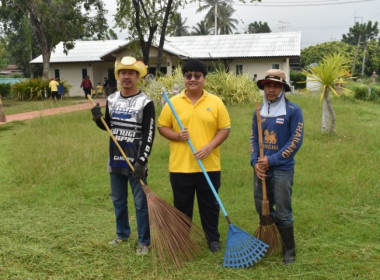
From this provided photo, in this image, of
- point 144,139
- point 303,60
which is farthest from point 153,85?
point 303,60

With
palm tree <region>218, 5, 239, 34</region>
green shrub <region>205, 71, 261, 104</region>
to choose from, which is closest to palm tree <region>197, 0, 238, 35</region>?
palm tree <region>218, 5, 239, 34</region>

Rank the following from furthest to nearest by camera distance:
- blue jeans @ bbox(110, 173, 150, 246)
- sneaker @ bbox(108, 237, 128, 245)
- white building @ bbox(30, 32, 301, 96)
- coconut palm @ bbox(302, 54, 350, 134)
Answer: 1. white building @ bbox(30, 32, 301, 96)
2. coconut palm @ bbox(302, 54, 350, 134)
3. sneaker @ bbox(108, 237, 128, 245)
4. blue jeans @ bbox(110, 173, 150, 246)

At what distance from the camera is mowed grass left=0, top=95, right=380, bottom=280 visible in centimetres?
319

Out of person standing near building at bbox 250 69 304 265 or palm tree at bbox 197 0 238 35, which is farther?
palm tree at bbox 197 0 238 35

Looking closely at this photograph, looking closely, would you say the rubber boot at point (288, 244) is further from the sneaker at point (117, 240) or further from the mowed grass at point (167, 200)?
the sneaker at point (117, 240)

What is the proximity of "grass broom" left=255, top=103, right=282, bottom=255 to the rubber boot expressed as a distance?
0.04 m

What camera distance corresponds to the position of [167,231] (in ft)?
10.5

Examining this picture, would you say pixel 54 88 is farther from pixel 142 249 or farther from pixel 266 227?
pixel 266 227

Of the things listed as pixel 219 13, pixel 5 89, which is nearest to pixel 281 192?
pixel 5 89

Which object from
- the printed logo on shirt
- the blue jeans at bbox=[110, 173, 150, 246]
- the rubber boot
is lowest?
the rubber boot

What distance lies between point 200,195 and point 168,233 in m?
0.42

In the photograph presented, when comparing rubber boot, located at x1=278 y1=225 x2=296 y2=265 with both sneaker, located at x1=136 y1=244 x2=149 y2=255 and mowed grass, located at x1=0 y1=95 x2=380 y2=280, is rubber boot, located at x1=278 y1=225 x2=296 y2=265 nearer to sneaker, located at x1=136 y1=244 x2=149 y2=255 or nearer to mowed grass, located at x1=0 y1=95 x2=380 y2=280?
mowed grass, located at x1=0 y1=95 x2=380 y2=280

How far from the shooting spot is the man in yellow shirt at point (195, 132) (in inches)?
124

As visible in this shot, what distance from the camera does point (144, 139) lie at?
128 inches
